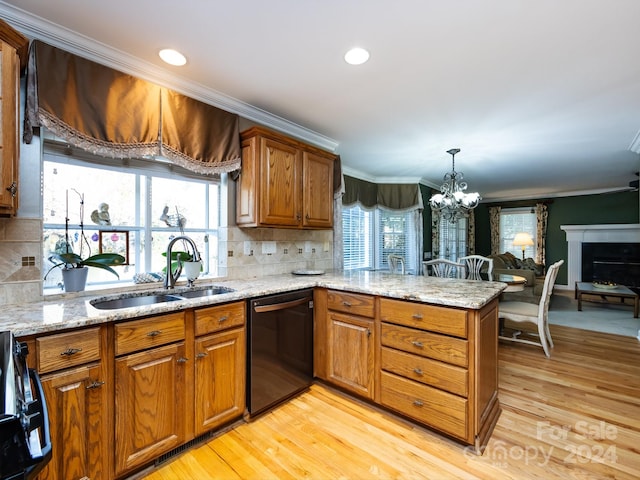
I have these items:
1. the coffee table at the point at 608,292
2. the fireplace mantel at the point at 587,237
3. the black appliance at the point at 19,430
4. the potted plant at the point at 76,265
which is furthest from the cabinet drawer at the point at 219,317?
the fireplace mantel at the point at 587,237

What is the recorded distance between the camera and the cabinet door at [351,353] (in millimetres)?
2201

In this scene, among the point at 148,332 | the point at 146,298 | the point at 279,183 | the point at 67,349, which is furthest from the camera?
the point at 279,183

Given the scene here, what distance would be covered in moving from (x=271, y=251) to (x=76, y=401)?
6.17ft

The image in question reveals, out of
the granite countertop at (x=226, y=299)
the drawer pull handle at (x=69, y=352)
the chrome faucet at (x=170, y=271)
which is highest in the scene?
the chrome faucet at (x=170, y=271)

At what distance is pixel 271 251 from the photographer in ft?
9.93

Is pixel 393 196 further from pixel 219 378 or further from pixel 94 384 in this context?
pixel 94 384

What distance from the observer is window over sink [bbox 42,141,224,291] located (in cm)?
196

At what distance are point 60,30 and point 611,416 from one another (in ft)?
14.1

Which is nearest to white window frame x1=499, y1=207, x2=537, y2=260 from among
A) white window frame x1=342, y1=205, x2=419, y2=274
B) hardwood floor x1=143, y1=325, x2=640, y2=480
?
white window frame x1=342, y1=205, x2=419, y2=274

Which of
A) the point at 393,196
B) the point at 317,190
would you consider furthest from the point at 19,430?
the point at 393,196

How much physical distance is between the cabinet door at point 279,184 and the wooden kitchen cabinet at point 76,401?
147 centimetres

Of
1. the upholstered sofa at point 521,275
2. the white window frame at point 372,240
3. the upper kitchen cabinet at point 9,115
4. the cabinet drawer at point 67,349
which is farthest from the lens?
the upholstered sofa at point 521,275

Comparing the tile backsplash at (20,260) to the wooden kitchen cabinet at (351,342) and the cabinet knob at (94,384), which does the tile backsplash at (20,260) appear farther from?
the wooden kitchen cabinet at (351,342)

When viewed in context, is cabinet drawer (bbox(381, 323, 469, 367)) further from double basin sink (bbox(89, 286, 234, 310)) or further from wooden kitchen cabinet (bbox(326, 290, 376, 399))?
double basin sink (bbox(89, 286, 234, 310))
